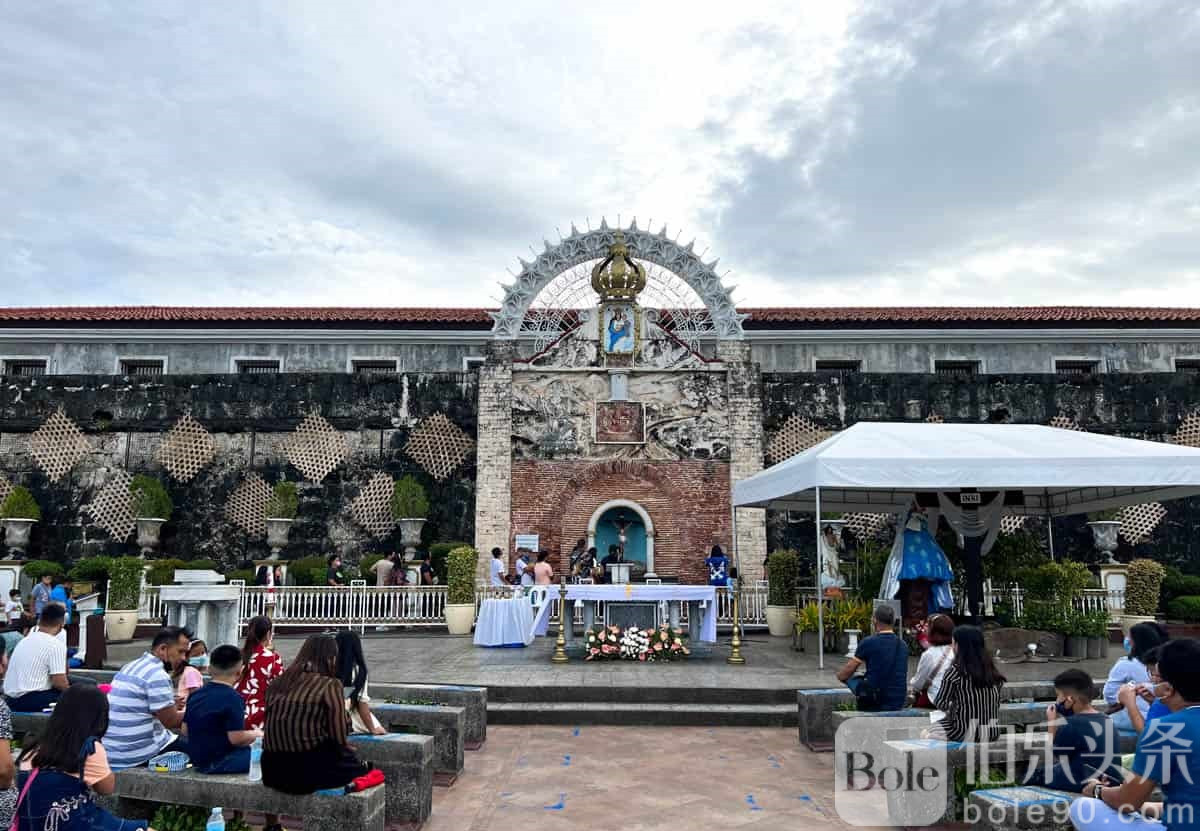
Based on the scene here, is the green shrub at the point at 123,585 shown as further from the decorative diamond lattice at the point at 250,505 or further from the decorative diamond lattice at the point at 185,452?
the decorative diamond lattice at the point at 185,452

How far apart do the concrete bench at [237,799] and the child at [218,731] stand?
68 mm

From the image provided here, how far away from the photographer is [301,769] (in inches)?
162

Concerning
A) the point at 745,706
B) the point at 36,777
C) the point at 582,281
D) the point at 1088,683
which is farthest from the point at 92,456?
the point at 1088,683

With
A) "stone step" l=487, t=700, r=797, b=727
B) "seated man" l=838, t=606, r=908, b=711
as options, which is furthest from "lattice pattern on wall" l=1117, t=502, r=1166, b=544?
"seated man" l=838, t=606, r=908, b=711

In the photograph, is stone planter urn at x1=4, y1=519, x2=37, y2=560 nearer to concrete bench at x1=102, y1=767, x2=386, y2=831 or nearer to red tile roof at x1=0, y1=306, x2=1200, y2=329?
red tile roof at x1=0, y1=306, x2=1200, y2=329

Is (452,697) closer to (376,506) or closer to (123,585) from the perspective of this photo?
(123,585)

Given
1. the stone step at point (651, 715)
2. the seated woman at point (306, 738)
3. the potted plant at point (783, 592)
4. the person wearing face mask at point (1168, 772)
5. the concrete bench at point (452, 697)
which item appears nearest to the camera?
the person wearing face mask at point (1168, 772)

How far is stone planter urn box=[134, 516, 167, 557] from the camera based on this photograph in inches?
706

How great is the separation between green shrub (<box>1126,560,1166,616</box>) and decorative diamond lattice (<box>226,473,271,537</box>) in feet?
53.7

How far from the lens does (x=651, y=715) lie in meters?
7.96

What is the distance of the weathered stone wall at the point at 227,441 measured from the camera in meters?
18.5

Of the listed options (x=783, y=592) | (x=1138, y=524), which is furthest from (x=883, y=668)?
(x=1138, y=524)

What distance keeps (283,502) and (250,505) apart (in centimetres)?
106

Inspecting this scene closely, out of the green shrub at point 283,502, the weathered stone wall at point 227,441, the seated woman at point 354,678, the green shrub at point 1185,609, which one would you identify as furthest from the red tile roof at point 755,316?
the seated woman at point 354,678
